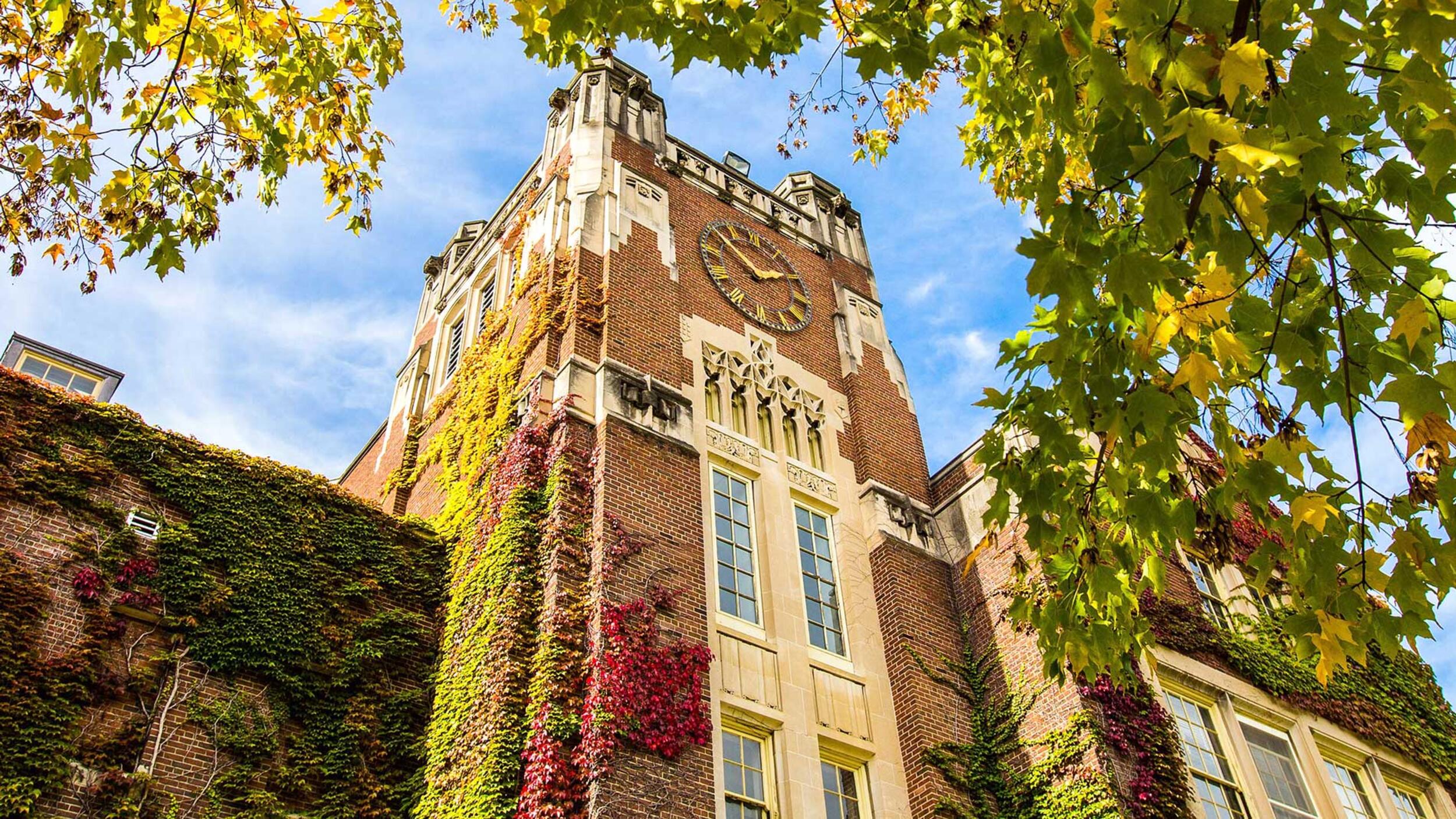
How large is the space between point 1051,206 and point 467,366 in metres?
15.6

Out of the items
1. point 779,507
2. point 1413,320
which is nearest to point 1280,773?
point 779,507

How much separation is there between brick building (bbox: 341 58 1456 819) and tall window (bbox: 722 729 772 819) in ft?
0.10

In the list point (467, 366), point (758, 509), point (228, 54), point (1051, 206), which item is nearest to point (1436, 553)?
point (1051, 206)

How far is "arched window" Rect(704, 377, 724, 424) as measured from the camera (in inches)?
708

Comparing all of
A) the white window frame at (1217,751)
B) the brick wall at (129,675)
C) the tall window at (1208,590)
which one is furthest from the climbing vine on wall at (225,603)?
the tall window at (1208,590)

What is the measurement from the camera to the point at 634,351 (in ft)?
57.1

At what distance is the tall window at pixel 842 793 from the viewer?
14094 mm

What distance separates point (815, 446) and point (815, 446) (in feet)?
0.06

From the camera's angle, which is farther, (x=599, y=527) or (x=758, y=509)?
(x=758, y=509)

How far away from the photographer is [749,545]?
1644cm

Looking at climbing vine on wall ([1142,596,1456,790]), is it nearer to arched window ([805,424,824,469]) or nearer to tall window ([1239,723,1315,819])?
tall window ([1239,723,1315,819])

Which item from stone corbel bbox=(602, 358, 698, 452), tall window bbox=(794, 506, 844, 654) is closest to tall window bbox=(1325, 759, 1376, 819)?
tall window bbox=(794, 506, 844, 654)

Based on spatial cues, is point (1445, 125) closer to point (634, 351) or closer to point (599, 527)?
point (599, 527)

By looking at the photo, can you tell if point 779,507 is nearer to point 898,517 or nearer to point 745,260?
point 898,517
